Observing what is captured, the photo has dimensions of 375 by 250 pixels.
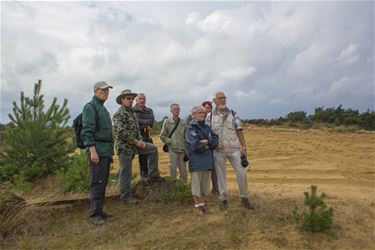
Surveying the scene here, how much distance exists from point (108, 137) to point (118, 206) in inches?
67.2

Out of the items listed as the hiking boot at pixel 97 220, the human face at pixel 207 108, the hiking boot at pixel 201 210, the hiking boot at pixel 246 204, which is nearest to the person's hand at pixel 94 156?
the hiking boot at pixel 97 220

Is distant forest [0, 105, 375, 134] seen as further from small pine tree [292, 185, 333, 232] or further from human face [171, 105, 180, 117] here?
small pine tree [292, 185, 333, 232]

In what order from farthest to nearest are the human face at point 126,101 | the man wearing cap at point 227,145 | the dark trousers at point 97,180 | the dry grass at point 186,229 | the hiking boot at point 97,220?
the human face at point 126,101 < the man wearing cap at point 227,145 < the hiking boot at point 97,220 < the dark trousers at point 97,180 < the dry grass at point 186,229

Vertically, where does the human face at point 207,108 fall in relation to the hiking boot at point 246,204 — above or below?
above

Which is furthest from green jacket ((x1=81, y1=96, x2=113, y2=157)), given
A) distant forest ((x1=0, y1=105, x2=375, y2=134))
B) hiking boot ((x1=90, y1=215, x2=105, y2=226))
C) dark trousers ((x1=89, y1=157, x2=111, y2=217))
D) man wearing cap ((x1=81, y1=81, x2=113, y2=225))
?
distant forest ((x1=0, y1=105, x2=375, y2=134))

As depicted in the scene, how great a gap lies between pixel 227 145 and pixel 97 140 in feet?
7.35

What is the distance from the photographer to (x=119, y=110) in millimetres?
6512

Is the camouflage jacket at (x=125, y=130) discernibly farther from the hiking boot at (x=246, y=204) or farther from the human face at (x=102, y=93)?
the hiking boot at (x=246, y=204)

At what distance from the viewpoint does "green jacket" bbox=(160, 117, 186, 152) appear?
7.35 meters

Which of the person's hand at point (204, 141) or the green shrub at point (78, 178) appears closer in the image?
the person's hand at point (204, 141)

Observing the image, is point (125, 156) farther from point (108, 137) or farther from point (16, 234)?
point (16, 234)

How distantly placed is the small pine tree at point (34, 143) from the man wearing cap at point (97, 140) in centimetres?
303

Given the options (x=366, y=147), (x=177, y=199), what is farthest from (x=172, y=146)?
(x=366, y=147)

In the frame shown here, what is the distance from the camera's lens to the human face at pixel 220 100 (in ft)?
21.4
